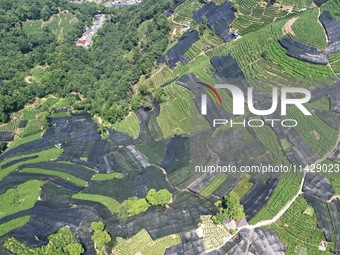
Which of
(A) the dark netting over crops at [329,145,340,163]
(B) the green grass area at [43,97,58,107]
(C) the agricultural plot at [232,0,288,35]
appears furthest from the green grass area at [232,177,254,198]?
(B) the green grass area at [43,97,58,107]

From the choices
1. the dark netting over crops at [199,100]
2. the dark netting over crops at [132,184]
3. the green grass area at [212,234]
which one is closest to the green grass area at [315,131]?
the dark netting over crops at [199,100]

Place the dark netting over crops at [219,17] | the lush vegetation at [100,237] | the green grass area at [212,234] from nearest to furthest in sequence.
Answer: the green grass area at [212,234] → the lush vegetation at [100,237] → the dark netting over crops at [219,17]

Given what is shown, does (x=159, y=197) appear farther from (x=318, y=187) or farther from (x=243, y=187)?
(x=318, y=187)

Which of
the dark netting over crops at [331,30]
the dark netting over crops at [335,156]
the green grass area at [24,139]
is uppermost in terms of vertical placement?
the dark netting over crops at [331,30]

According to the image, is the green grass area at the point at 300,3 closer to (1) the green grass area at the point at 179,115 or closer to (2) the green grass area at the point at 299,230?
(1) the green grass area at the point at 179,115

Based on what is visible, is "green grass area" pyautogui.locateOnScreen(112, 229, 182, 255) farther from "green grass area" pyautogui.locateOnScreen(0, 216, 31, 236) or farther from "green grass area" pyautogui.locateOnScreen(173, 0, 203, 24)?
"green grass area" pyautogui.locateOnScreen(173, 0, 203, 24)

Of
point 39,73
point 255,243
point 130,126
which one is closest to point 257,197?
point 255,243
